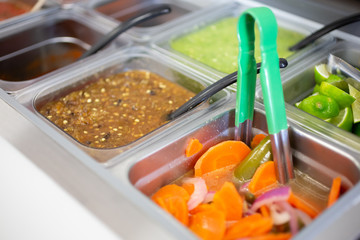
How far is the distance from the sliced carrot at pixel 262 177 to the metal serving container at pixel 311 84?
166 millimetres

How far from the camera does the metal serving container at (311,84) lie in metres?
1.15

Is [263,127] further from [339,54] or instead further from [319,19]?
[319,19]

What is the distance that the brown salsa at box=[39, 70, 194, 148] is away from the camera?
4.31ft

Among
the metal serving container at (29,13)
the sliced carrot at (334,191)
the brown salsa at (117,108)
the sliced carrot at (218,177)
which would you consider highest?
the metal serving container at (29,13)

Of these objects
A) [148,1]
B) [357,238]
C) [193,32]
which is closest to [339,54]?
[193,32]

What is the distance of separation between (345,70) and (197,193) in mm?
711

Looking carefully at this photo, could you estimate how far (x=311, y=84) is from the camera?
1492 mm

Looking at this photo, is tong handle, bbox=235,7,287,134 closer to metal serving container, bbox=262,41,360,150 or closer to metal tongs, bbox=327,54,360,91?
metal serving container, bbox=262,41,360,150

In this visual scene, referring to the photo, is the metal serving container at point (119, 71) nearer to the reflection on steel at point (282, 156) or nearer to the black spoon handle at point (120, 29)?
the black spoon handle at point (120, 29)

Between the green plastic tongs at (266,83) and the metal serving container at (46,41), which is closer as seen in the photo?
the green plastic tongs at (266,83)

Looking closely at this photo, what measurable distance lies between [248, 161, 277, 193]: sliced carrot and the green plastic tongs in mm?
18

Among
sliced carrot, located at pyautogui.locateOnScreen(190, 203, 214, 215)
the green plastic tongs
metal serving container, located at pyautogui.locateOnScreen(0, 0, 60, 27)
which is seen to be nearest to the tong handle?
the green plastic tongs

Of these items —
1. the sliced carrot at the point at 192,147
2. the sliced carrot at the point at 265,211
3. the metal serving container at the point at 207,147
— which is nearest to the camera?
the sliced carrot at the point at 265,211

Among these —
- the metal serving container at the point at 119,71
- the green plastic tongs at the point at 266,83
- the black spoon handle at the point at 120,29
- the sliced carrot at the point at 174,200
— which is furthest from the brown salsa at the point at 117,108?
the green plastic tongs at the point at 266,83
